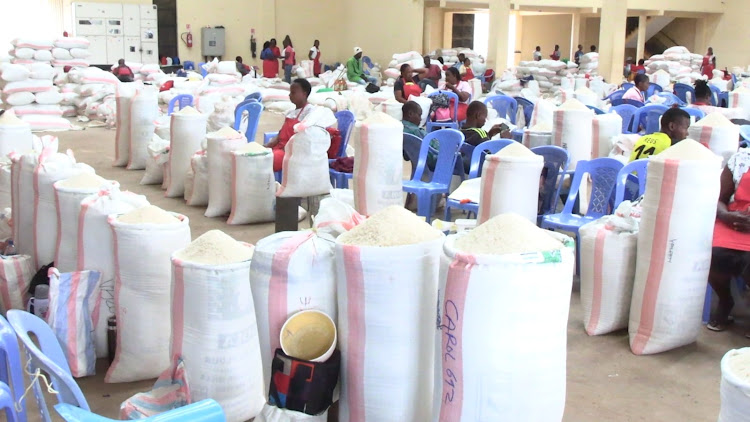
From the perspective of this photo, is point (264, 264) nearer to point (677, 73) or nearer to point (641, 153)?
point (641, 153)

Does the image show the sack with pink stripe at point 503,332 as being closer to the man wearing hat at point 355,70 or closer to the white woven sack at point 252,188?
the white woven sack at point 252,188

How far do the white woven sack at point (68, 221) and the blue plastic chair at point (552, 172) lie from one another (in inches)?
90.8

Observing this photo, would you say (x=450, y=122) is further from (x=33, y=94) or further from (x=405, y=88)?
(x=33, y=94)

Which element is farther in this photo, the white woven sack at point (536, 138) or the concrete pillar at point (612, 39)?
the concrete pillar at point (612, 39)

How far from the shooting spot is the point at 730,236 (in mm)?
3197

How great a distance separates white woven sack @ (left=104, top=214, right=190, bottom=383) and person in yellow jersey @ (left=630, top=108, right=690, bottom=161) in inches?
101

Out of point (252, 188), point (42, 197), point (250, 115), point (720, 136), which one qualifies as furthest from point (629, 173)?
point (250, 115)

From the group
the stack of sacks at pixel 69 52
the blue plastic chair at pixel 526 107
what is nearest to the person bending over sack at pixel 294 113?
the blue plastic chair at pixel 526 107

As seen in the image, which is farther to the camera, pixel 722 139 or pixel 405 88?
pixel 405 88

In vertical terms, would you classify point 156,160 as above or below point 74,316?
above

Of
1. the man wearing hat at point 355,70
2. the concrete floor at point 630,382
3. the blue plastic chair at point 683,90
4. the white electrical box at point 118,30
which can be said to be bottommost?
the concrete floor at point 630,382

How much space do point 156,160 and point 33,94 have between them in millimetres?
4136

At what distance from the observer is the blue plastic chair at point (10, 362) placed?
6.13ft

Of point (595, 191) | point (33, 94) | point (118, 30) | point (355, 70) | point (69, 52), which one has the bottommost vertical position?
point (595, 191)
